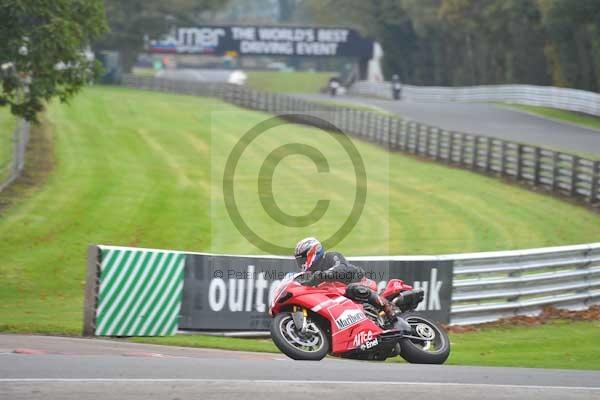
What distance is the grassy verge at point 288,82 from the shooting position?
91.1m

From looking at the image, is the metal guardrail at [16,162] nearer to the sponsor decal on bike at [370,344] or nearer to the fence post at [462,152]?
the fence post at [462,152]

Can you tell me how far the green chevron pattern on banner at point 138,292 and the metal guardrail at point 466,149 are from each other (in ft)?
60.0

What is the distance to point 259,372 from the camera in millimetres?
10109

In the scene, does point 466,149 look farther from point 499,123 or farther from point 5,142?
point 5,142

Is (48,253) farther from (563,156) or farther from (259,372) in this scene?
(563,156)

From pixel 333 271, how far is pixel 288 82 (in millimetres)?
84829

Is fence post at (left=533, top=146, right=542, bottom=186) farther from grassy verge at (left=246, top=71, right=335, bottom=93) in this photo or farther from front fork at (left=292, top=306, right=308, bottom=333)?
grassy verge at (left=246, top=71, right=335, bottom=93)

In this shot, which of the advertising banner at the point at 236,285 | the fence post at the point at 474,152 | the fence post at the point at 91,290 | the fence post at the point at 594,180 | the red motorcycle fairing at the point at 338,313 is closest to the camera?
the red motorcycle fairing at the point at 338,313

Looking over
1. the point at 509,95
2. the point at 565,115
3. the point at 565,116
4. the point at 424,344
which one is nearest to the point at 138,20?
the point at 509,95

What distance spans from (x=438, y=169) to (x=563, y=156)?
741 centimetres

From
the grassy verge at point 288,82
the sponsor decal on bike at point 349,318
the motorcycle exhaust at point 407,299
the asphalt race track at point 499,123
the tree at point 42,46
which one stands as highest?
the tree at point 42,46

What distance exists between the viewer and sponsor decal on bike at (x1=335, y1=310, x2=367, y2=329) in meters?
11.6

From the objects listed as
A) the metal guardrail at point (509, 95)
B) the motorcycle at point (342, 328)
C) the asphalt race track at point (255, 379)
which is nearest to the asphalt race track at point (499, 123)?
the metal guardrail at point (509, 95)

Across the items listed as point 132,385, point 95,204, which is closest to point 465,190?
point 95,204
